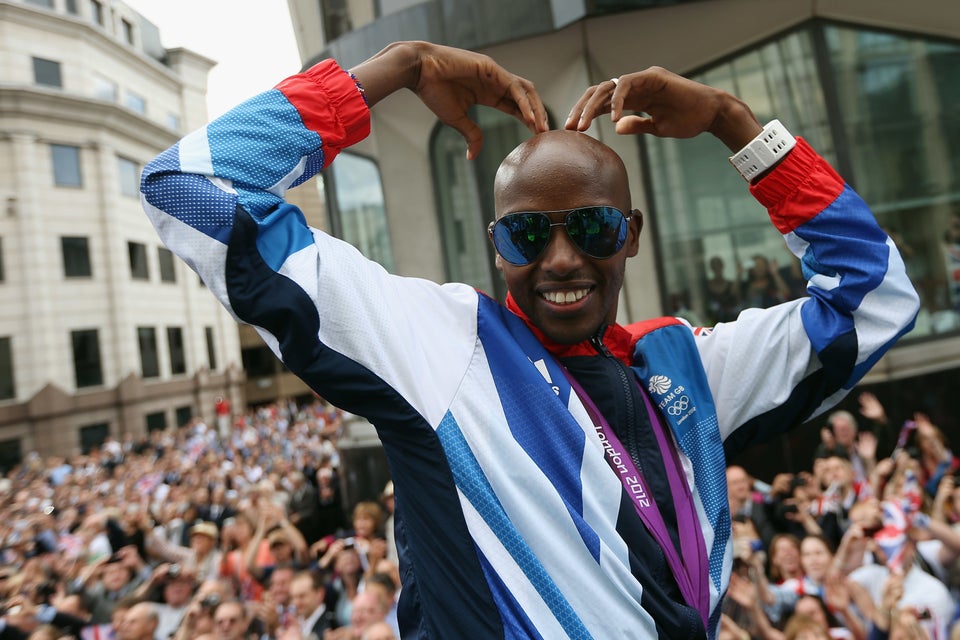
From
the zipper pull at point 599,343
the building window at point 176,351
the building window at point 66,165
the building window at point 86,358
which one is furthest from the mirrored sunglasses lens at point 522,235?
Answer: the building window at point 176,351

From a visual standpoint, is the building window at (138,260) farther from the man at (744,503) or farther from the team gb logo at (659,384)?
the team gb logo at (659,384)

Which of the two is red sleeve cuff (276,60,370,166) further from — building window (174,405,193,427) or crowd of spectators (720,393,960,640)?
building window (174,405,193,427)

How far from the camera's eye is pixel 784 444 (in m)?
8.28

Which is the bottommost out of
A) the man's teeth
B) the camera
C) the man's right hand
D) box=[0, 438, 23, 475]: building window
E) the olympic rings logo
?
the camera

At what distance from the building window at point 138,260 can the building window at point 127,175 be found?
2.06 m

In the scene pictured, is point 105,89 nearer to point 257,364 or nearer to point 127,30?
Answer: point 127,30

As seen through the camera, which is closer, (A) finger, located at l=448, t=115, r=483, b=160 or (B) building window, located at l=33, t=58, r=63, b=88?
(A) finger, located at l=448, t=115, r=483, b=160

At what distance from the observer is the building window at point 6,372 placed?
2594cm

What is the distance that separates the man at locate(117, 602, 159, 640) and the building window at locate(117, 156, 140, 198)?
95.6ft

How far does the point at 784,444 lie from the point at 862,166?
3.49m

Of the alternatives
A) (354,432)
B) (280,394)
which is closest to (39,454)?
(280,394)

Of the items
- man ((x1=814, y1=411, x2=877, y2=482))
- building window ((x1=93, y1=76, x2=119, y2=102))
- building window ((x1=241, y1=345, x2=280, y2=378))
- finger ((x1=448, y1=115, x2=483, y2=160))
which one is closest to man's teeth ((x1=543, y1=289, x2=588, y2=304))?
finger ((x1=448, y1=115, x2=483, y2=160))

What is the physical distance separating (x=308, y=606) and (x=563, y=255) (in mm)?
4277

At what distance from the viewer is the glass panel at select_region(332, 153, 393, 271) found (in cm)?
1004
